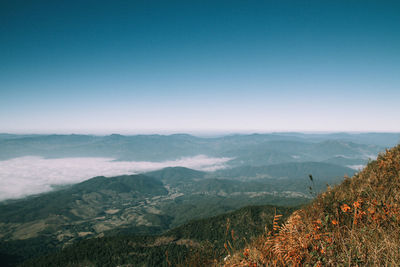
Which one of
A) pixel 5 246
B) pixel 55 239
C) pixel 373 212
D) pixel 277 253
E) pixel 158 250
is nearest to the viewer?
pixel 277 253

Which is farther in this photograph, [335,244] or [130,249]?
[130,249]

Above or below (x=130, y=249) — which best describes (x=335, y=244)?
above

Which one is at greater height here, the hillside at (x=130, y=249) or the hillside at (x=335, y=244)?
the hillside at (x=335, y=244)

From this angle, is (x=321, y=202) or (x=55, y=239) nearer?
(x=321, y=202)

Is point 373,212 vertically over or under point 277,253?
over

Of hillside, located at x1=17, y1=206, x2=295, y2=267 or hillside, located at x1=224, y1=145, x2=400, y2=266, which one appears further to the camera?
hillside, located at x1=17, y1=206, x2=295, y2=267

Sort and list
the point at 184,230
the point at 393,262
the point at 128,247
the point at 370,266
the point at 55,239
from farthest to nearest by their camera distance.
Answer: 1. the point at 55,239
2. the point at 184,230
3. the point at 128,247
4. the point at 370,266
5. the point at 393,262

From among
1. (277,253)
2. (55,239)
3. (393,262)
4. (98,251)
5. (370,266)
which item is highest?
(393,262)

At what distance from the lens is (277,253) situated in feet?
9.67

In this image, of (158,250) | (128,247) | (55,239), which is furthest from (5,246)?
(158,250)

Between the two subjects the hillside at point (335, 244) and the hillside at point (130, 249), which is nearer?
the hillside at point (335, 244)

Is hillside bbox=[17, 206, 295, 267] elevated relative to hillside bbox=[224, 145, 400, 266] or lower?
lower

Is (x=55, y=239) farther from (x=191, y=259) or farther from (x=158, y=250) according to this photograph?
(x=191, y=259)

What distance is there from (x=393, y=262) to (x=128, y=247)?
426 ft
